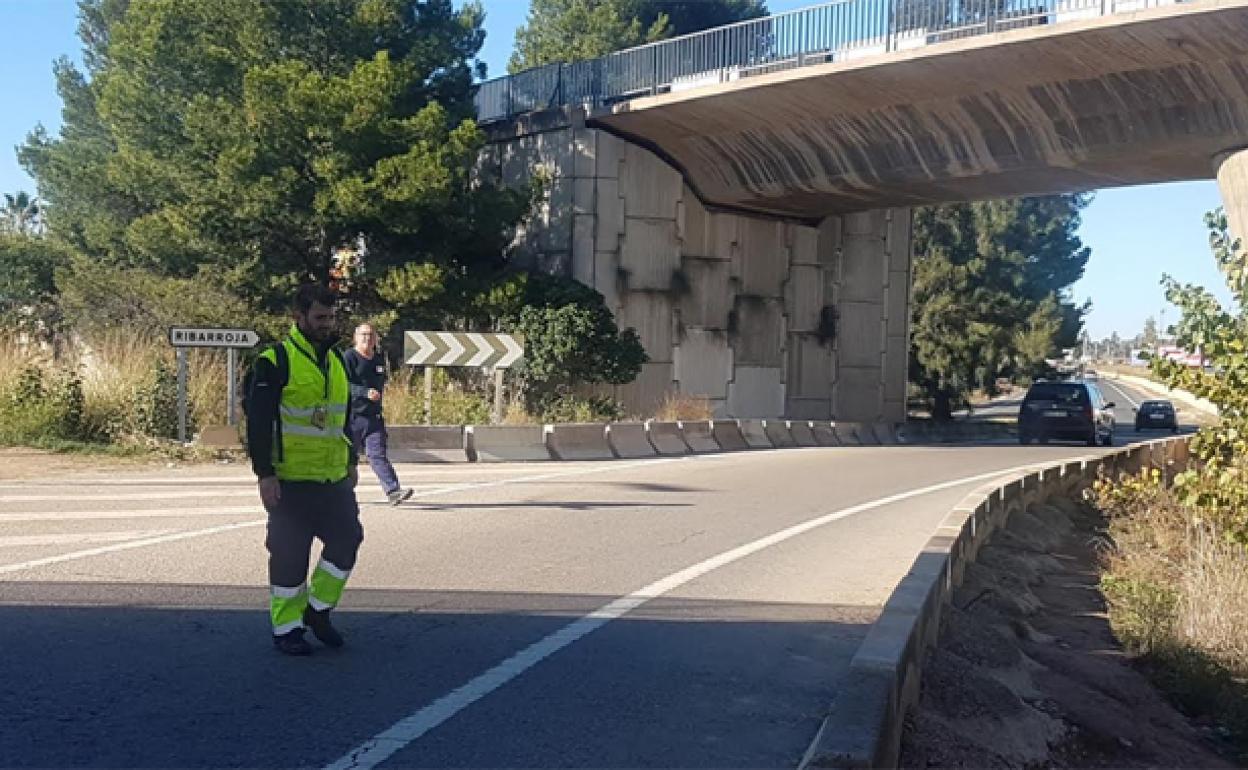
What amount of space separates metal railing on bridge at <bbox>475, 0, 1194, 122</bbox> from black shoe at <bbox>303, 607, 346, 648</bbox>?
17.7 meters

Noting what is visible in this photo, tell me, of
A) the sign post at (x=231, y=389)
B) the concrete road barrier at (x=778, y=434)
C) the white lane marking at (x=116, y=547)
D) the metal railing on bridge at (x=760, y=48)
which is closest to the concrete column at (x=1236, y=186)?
the metal railing on bridge at (x=760, y=48)

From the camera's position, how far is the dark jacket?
428 inches

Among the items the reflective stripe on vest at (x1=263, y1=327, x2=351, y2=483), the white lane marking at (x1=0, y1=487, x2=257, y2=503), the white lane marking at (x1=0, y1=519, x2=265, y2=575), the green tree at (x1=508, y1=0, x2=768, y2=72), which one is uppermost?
the green tree at (x1=508, y1=0, x2=768, y2=72)

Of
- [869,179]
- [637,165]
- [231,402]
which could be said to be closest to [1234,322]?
[231,402]

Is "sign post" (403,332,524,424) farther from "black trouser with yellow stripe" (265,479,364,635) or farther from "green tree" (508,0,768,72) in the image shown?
"green tree" (508,0,768,72)

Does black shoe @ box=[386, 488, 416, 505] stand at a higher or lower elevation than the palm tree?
lower

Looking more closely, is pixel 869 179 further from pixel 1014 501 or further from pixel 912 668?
pixel 912 668

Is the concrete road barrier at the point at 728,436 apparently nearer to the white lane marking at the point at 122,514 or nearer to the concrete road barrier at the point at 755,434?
the concrete road barrier at the point at 755,434

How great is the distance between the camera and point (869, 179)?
88.6 ft

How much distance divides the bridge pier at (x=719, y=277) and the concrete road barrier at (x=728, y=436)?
3487 millimetres

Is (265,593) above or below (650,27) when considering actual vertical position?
below

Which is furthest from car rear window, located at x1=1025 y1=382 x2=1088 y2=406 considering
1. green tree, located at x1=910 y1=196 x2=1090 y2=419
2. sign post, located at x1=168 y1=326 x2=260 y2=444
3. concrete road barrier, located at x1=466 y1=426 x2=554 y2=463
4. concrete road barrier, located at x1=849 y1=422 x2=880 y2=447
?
sign post, located at x1=168 y1=326 x2=260 y2=444

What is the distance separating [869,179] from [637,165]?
533 centimetres

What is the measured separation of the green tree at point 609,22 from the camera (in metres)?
44.3
